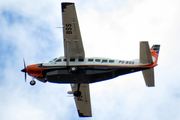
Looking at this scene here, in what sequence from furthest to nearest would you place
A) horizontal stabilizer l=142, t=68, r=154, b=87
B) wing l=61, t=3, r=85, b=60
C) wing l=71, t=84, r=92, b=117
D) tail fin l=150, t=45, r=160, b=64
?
1. wing l=71, t=84, r=92, b=117
2. tail fin l=150, t=45, r=160, b=64
3. horizontal stabilizer l=142, t=68, r=154, b=87
4. wing l=61, t=3, r=85, b=60

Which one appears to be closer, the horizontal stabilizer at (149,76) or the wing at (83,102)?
the horizontal stabilizer at (149,76)

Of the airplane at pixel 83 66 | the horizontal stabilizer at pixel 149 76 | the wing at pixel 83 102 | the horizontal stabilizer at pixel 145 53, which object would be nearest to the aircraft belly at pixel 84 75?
the airplane at pixel 83 66

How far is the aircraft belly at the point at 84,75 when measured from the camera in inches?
1225

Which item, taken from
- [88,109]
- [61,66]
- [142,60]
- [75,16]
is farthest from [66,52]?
[88,109]

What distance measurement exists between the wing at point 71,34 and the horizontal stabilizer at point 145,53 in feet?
18.3

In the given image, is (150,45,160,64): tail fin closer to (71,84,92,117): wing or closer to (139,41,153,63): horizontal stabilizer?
(139,41,153,63): horizontal stabilizer

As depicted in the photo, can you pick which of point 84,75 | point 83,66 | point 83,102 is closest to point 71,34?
point 83,66

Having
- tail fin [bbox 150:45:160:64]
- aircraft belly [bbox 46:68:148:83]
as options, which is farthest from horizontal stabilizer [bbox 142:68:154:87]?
tail fin [bbox 150:45:160:64]

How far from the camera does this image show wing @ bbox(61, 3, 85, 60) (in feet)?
95.4

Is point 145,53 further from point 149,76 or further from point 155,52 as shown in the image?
point 149,76

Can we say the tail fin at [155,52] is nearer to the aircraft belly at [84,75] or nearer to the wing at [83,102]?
the aircraft belly at [84,75]

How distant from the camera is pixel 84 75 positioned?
102 feet

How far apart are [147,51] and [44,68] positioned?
10.2 metres

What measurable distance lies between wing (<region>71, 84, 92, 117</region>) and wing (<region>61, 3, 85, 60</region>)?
6.26 m
